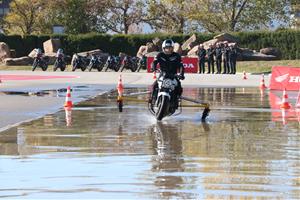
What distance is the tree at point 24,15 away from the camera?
87.4 metres

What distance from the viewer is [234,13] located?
3388 inches

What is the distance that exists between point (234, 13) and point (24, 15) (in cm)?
2099

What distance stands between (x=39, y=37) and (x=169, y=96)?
57.1 meters

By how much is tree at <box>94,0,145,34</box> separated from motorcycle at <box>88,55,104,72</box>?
3453 cm

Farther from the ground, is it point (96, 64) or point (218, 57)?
point (218, 57)

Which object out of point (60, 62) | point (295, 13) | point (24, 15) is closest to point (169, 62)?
point (60, 62)

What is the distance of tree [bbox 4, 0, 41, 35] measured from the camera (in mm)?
87438

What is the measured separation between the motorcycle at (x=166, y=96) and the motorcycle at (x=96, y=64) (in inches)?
1478

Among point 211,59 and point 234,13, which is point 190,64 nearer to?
point 211,59

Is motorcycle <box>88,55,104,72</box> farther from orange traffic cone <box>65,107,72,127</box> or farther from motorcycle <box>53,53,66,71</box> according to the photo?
orange traffic cone <box>65,107,72,127</box>

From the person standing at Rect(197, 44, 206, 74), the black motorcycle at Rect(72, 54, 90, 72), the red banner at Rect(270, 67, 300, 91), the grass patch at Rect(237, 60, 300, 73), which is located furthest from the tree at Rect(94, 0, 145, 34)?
the red banner at Rect(270, 67, 300, 91)

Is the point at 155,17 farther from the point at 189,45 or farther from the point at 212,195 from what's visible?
the point at 212,195

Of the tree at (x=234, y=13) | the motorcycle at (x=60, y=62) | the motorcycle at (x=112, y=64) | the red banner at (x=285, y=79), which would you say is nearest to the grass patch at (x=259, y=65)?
the motorcycle at (x=112, y=64)

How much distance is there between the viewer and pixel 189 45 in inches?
2645
